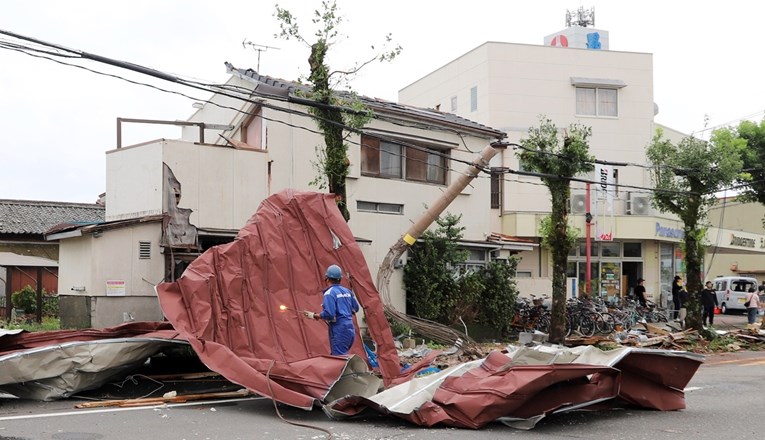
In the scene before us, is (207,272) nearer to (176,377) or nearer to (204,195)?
(176,377)

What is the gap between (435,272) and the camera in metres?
21.3

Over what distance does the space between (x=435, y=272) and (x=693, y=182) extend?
27.4 ft

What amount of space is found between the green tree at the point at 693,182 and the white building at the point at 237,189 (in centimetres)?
468

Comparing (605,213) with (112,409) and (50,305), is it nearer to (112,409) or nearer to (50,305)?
(50,305)

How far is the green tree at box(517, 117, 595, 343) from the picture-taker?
65.8ft

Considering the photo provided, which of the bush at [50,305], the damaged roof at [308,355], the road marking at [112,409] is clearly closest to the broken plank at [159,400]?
the road marking at [112,409]

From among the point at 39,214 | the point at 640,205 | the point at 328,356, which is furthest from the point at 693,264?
the point at 39,214

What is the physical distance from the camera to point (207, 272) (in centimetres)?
1123

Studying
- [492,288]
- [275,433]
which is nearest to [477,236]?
[492,288]

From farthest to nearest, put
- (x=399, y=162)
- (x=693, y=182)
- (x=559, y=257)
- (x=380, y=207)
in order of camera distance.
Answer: (x=693, y=182)
(x=399, y=162)
(x=380, y=207)
(x=559, y=257)

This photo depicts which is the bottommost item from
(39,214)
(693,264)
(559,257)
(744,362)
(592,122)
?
(744,362)

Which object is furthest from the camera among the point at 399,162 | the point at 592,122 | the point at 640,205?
the point at 592,122

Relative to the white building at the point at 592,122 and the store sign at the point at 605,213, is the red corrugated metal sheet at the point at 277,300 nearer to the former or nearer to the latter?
the store sign at the point at 605,213

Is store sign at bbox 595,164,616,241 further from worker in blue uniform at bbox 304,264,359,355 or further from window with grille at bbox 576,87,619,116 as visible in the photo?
worker in blue uniform at bbox 304,264,359,355
